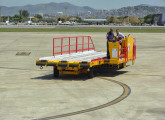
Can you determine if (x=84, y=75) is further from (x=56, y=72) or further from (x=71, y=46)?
(x=71, y=46)

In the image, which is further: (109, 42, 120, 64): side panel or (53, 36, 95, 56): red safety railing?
(53, 36, 95, 56): red safety railing

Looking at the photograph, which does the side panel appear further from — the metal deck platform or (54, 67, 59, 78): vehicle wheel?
(54, 67, 59, 78): vehicle wheel

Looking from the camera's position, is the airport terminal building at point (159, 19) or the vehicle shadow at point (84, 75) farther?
the airport terminal building at point (159, 19)

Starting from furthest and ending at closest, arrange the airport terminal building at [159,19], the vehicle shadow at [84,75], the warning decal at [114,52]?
the airport terminal building at [159,19] → the warning decal at [114,52] → the vehicle shadow at [84,75]

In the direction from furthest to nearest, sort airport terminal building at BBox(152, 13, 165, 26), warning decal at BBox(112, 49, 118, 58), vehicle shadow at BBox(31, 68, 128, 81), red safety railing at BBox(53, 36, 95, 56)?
airport terminal building at BBox(152, 13, 165, 26) < red safety railing at BBox(53, 36, 95, 56) < warning decal at BBox(112, 49, 118, 58) < vehicle shadow at BBox(31, 68, 128, 81)

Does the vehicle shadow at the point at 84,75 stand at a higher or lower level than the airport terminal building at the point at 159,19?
lower

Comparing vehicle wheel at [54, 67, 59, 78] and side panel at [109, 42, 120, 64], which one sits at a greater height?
side panel at [109, 42, 120, 64]

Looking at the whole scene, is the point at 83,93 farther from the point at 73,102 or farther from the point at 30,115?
the point at 30,115

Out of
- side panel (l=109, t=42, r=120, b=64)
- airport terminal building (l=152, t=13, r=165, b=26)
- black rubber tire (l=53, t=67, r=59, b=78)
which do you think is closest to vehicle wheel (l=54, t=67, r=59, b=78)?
black rubber tire (l=53, t=67, r=59, b=78)

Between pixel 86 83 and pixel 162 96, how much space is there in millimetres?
3691

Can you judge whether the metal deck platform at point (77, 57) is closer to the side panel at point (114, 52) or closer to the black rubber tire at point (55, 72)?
the black rubber tire at point (55, 72)

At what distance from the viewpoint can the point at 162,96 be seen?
1196 cm

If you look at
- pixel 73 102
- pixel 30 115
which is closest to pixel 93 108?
pixel 73 102

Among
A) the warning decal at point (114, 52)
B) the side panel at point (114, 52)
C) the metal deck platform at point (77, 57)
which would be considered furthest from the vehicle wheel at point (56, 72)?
the warning decal at point (114, 52)
